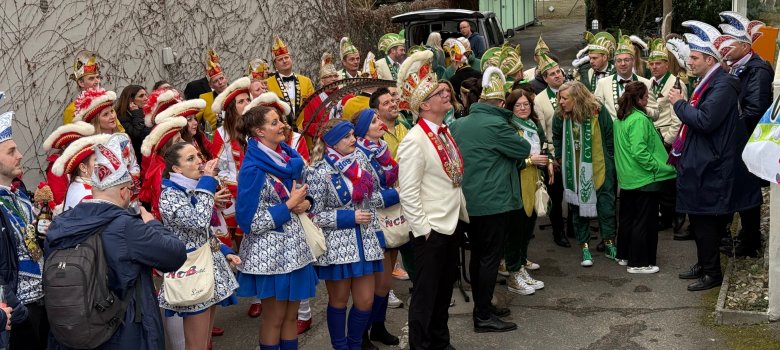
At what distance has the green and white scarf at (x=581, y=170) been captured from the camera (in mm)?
8289

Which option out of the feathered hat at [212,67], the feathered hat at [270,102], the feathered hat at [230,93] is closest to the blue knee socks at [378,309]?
the feathered hat at [270,102]

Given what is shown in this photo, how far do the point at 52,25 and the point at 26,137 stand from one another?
3.93ft

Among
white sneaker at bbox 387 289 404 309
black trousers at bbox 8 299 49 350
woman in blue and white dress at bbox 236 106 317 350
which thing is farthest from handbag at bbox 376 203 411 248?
black trousers at bbox 8 299 49 350

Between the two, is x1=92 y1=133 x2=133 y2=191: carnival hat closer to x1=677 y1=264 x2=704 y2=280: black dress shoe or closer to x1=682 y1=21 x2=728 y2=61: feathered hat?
x1=682 y1=21 x2=728 y2=61: feathered hat

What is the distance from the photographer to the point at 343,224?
19.0 ft

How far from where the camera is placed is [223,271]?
216 inches

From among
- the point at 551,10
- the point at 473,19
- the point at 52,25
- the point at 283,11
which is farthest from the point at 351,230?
the point at 551,10

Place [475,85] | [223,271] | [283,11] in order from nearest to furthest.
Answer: [223,271]
[475,85]
[283,11]

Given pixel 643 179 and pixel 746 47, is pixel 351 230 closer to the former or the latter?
pixel 643 179

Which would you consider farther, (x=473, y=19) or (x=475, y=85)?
(x=473, y=19)

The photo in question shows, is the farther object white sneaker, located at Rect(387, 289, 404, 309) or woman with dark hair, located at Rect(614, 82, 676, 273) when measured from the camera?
woman with dark hair, located at Rect(614, 82, 676, 273)

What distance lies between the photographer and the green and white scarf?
27.2ft

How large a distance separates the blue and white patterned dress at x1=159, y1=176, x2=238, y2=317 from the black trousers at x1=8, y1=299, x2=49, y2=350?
2.30 ft

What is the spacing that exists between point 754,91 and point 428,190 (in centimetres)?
363
